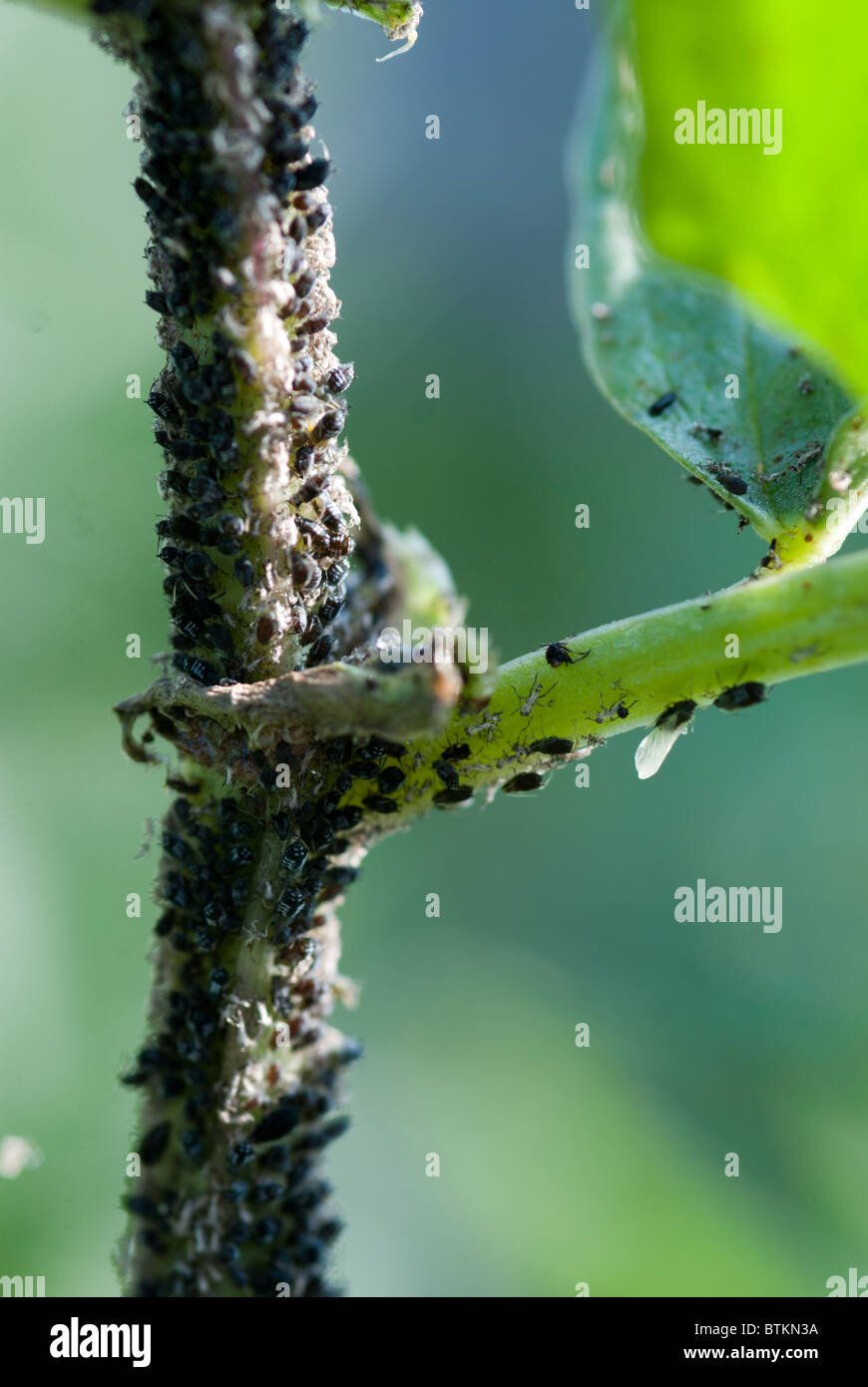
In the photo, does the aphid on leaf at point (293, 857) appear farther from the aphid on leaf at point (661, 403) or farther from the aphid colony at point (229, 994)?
the aphid on leaf at point (661, 403)

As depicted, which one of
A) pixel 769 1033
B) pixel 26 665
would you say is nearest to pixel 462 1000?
pixel 769 1033

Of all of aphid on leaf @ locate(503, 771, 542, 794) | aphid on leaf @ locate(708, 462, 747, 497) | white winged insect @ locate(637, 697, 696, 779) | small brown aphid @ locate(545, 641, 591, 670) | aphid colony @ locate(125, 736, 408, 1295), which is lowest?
aphid colony @ locate(125, 736, 408, 1295)

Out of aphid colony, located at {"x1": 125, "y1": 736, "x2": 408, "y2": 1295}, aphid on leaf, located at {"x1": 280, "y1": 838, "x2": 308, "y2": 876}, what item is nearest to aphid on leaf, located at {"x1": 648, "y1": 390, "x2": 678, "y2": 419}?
aphid colony, located at {"x1": 125, "y1": 736, "x2": 408, "y2": 1295}

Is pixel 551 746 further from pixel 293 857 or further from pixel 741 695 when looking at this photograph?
pixel 293 857

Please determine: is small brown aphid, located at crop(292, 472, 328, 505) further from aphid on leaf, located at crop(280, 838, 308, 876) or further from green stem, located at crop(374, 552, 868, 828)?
aphid on leaf, located at crop(280, 838, 308, 876)

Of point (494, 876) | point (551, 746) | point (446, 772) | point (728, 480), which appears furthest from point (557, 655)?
point (494, 876)

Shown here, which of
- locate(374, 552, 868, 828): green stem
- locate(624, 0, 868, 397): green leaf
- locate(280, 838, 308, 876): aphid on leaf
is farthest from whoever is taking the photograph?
locate(280, 838, 308, 876): aphid on leaf
